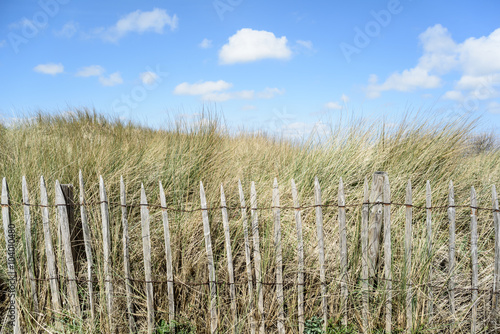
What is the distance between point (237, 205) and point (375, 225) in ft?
5.11

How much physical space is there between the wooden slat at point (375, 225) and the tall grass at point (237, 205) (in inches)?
7.7

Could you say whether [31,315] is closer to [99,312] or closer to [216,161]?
[99,312]

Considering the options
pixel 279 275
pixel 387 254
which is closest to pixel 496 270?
pixel 387 254

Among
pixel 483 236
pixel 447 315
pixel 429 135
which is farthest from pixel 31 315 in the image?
pixel 429 135

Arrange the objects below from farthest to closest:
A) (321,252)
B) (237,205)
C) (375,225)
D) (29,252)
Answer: (237,205) → (29,252) → (375,225) → (321,252)

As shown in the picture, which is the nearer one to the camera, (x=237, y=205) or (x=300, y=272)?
(x=300, y=272)

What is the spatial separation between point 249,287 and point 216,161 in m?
2.31

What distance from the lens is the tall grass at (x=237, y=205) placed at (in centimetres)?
307

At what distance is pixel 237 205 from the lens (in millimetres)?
3961

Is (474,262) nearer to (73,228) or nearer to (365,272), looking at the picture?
(365,272)

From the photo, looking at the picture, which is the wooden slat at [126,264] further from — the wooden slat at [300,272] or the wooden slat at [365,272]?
the wooden slat at [365,272]

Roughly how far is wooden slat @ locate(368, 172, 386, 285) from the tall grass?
0.64ft

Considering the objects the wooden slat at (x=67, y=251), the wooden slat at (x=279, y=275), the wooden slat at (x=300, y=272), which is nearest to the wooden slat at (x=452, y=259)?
the wooden slat at (x=300, y=272)

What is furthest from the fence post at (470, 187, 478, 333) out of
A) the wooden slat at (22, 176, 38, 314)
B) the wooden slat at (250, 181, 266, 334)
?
the wooden slat at (22, 176, 38, 314)
